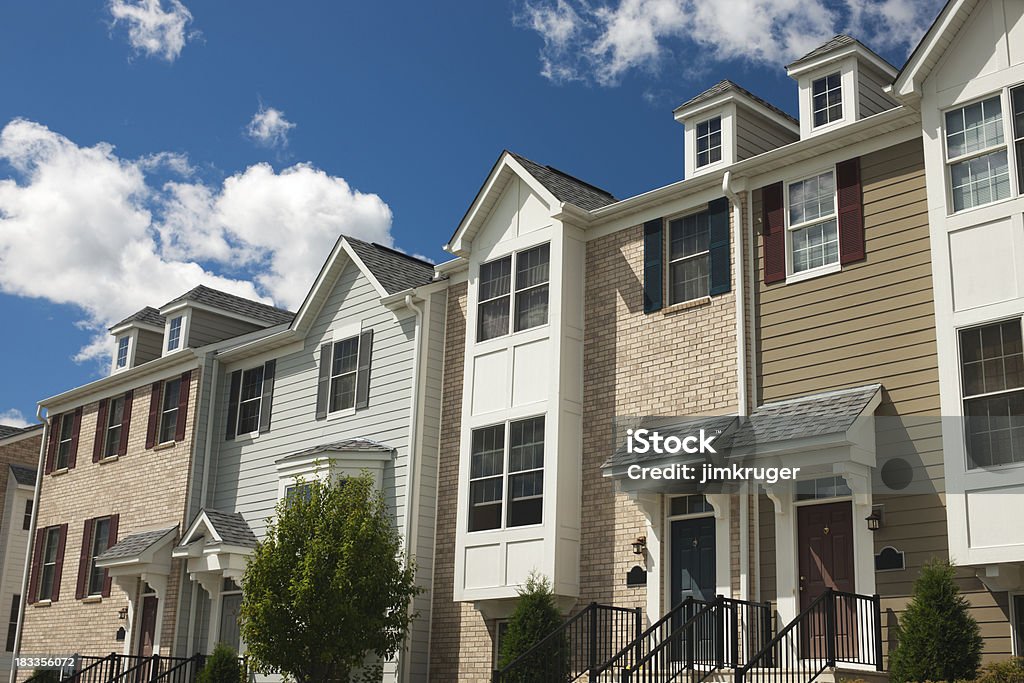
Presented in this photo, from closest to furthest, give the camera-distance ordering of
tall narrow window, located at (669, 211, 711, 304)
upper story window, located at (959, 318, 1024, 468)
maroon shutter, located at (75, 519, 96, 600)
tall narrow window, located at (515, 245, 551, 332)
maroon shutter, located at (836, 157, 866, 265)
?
upper story window, located at (959, 318, 1024, 468) < maroon shutter, located at (836, 157, 866, 265) < tall narrow window, located at (669, 211, 711, 304) < tall narrow window, located at (515, 245, 551, 332) < maroon shutter, located at (75, 519, 96, 600)

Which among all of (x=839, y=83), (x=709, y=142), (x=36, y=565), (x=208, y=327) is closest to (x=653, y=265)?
(x=709, y=142)

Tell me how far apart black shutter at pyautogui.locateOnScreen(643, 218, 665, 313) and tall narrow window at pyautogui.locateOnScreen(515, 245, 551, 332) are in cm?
183

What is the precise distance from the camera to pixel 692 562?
1645cm

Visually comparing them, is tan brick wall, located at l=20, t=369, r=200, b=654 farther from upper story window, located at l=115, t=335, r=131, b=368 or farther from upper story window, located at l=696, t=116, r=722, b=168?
upper story window, located at l=696, t=116, r=722, b=168

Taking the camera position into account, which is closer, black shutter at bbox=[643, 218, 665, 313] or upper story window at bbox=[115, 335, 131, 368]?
black shutter at bbox=[643, 218, 665, 313]

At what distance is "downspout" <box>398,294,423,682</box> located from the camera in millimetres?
19406

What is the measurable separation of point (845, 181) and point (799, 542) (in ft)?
16.5

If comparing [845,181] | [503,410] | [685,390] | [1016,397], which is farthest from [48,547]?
[1016,397]

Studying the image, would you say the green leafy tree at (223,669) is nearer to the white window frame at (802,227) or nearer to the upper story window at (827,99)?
the white window frame at (802,227)

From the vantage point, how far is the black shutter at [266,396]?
24.8 metres

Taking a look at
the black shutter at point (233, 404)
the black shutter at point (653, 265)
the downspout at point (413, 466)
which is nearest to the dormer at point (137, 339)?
the black shutter at point (233, 404)

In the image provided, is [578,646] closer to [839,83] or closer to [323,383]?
[323,383]

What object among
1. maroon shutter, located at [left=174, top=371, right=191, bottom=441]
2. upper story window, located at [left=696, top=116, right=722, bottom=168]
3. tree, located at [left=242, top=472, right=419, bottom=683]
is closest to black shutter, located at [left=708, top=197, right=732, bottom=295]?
upper story window, located at [left=696, top=116, right=722, bottom=168]

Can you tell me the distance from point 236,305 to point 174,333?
1816mm
